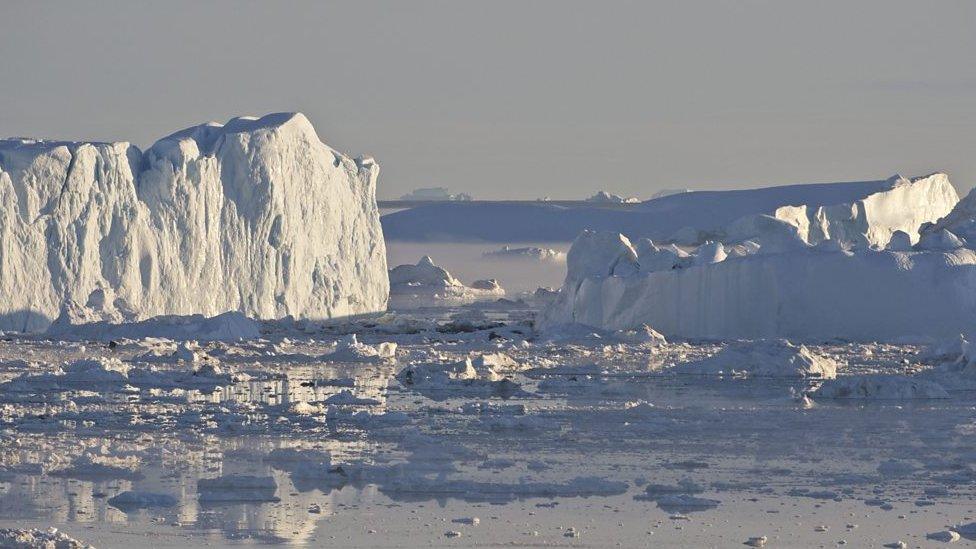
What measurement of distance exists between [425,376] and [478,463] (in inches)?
218

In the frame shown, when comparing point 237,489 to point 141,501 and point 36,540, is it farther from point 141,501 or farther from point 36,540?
point 36,540

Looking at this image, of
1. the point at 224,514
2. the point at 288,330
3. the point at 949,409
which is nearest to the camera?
the point at 224,514

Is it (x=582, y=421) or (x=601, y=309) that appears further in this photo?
(x=601, y=309)

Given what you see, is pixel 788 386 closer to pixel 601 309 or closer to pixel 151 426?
pixel 151 426

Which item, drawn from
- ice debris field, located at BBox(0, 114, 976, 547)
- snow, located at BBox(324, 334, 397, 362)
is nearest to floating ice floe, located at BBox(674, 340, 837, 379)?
ice debris field, located at BBox(0, 114, 976, 547)

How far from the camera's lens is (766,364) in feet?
50.0

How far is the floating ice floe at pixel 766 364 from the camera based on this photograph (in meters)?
15.1

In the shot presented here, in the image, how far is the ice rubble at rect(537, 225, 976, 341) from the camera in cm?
2116

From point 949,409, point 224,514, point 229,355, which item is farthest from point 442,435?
point 229,355

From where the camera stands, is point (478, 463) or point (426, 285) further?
point (426, 285)

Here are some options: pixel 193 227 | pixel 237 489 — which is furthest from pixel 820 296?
pixel 237 489

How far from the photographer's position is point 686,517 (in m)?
6.40

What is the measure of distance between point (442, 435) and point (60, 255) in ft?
49.4

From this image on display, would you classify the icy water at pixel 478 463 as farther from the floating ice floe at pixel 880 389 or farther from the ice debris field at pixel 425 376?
the floating ice floe at pixel 880 389
